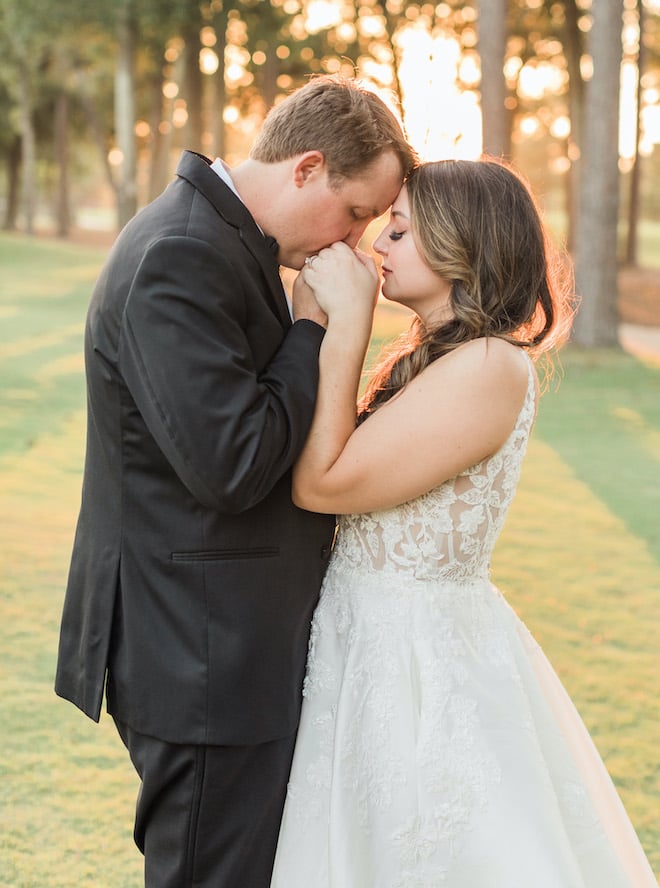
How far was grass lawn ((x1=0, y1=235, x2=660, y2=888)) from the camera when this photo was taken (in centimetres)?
405

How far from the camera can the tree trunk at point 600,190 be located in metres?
15.1

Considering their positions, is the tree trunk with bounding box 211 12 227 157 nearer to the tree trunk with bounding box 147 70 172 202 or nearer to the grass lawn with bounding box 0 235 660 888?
the tree trunk with bounding box 147 70 172 202

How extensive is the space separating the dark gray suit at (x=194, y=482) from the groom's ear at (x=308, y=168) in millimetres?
163

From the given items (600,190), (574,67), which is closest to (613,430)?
(600,190)

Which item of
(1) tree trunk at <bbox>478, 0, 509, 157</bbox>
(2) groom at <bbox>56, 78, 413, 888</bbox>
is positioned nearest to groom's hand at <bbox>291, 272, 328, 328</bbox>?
(2) groom at <bbox>56, 78, 413, 888</bbox>

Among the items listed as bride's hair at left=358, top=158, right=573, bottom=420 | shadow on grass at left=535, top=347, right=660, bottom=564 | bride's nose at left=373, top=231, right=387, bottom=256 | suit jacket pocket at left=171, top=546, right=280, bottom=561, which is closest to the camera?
suit jacket pocket at left=171, top=546, right=280, bottom=561

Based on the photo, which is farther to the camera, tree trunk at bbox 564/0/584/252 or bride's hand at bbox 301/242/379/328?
tree trunk at bbox 564/0/584/252

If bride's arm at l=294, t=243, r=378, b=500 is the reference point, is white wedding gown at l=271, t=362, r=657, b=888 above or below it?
below

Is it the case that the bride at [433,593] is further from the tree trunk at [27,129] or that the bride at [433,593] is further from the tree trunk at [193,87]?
the tree trunk at [27,129]

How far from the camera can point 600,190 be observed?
52.5 feet

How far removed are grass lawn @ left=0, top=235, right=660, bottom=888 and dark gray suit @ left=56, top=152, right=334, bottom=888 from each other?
1.60 metres

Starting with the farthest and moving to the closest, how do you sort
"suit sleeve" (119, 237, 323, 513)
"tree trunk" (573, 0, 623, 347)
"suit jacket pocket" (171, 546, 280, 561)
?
"tree trunk" (573, 0, 623, 347), "suit jacket pocket" (171, 546, 280, 561), "suit sleeve" (119, 237, 323, 513)

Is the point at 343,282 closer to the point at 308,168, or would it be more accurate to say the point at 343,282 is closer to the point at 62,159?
the point at 308,168

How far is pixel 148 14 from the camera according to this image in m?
28.9
